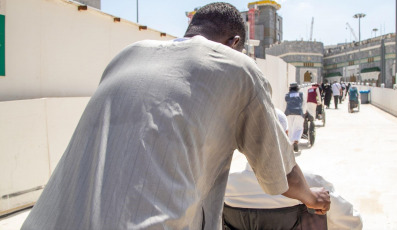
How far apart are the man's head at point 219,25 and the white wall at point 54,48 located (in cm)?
362

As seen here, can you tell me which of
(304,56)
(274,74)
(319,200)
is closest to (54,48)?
(319,200)

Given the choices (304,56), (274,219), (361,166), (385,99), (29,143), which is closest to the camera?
(274,219)

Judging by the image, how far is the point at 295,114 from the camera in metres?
8.04

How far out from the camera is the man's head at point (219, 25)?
1.36m

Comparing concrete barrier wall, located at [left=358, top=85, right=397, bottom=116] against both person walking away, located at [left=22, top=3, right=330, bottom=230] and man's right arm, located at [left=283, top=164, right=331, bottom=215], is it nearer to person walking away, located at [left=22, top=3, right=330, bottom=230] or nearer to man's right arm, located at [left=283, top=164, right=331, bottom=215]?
man's right arm, located at [left=283, top=164, right=331, bottom=215]

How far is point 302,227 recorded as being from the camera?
236 centimetres

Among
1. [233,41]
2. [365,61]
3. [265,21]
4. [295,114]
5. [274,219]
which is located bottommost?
[274,219]

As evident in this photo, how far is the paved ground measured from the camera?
4.29m

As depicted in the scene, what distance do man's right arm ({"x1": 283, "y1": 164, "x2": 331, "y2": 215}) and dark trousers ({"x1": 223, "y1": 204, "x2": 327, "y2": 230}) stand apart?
0.76 meters

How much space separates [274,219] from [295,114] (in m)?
5.84

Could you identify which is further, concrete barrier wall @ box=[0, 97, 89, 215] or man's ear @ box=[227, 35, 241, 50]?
concrete barrier wall @ box=[0, 97, 89, 215]

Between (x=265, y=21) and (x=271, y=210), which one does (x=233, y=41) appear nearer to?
(x=271, y=210)

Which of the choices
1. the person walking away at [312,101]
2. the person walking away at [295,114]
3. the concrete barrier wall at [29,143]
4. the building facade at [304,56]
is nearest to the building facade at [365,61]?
the building facade at [304,56]

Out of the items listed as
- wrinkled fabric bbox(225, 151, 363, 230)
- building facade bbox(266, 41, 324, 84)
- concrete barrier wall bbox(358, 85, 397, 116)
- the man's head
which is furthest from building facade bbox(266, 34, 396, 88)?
the man's head
